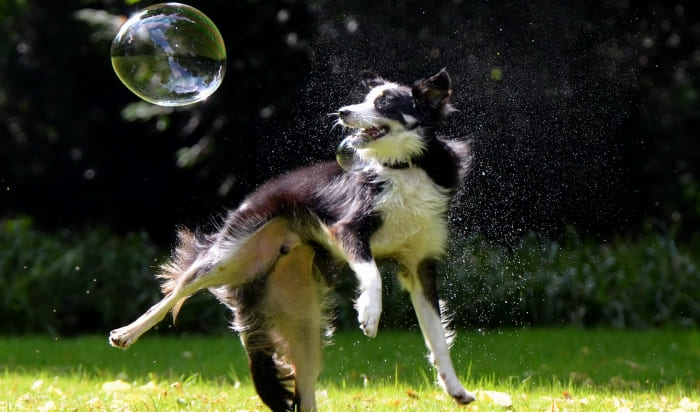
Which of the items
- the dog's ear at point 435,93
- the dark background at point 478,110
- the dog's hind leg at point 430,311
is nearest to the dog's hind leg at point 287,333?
the dog's hind leg at point 430,311

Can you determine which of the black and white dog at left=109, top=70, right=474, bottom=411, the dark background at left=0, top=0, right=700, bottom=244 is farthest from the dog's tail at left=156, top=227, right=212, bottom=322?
the dark background at left=0, top=0, right=700, bottom=244

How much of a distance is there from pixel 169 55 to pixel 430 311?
217 centimetres

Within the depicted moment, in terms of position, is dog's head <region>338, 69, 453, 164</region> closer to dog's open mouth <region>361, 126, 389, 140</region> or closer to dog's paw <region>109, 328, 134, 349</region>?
dog's open mouth <region>361, 126, 389, 140</region>

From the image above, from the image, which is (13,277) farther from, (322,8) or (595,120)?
(595,120)

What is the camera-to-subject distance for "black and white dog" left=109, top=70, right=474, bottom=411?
4727 millimetres

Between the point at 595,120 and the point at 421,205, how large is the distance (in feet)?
15.9

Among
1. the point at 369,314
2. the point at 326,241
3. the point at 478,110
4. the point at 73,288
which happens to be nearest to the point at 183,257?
the point at 326,241

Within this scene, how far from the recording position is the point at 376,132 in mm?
4785

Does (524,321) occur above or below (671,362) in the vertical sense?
below

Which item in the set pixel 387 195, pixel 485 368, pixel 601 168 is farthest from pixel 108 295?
pixel 387 195

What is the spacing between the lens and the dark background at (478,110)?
8336 millimetres

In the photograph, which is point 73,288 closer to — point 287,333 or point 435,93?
point 287,333

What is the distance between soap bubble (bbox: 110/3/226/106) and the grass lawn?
175 centimetres

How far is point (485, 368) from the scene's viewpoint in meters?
6.73
